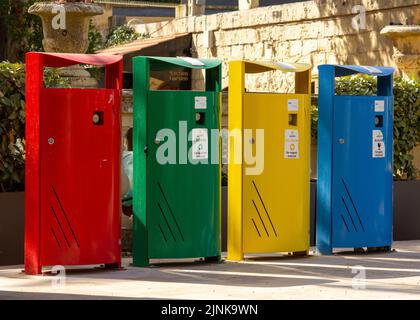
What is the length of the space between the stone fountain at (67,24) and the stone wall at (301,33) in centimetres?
460

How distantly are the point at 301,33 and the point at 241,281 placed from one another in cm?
1149

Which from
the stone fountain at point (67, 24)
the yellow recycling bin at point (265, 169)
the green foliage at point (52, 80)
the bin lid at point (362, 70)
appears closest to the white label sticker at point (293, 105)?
the yellow recycling bin at point (265, 169)

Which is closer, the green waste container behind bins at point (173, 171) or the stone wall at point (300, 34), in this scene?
the green waste container behind bins at point (173, 171)

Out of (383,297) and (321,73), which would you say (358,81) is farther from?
(383,297)

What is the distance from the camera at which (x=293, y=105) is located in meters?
10.0

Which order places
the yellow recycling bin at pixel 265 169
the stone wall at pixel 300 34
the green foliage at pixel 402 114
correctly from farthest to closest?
1. the stone wall at pixel 300 34
2. the green foliage at pixel 402 114
3. the yellow recycling bin at pixel 265 169

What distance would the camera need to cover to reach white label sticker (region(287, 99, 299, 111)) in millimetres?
9977

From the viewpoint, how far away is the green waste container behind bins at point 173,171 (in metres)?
9.30

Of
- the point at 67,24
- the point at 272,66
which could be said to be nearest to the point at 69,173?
the point at 272,66

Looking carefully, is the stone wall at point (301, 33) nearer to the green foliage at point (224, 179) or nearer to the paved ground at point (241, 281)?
the green foliage at point (224, 179)

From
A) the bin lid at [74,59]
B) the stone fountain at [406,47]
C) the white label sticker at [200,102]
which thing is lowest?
the white label sticker at [200,102]

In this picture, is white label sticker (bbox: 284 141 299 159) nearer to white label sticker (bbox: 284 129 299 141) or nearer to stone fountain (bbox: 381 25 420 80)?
white label sticker (bbox: 284 129 299 141)

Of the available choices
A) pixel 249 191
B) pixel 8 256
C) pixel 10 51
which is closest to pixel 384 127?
pixel 249 191

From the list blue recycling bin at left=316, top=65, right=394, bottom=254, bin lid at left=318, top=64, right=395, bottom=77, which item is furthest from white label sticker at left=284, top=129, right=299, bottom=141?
bin lid at left=318, top=64, right=395, bottom=77
